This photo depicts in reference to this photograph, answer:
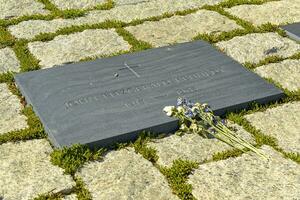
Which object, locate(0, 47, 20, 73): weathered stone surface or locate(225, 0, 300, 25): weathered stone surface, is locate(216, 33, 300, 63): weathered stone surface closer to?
locate(225, 0, 300, 25): weathered stone surface

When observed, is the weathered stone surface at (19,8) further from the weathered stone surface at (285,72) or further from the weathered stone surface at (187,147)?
the weathered stone surface at (187,147)

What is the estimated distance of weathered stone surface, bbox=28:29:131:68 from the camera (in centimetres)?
434

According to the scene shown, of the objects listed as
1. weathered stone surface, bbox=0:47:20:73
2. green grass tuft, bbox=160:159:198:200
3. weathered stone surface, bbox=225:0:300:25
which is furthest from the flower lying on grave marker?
weathered stone surface, bbox=225:0:300:25

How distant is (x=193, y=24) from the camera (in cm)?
495

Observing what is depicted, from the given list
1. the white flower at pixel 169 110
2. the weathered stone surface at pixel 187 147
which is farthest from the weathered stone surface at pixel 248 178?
the white flower at pixel 169 110

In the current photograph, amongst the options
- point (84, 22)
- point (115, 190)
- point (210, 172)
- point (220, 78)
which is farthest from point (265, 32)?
point (115, 190)

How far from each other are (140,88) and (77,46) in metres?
1.08

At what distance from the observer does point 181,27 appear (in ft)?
16.1

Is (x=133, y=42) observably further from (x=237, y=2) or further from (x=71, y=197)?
(x=71, y=197)

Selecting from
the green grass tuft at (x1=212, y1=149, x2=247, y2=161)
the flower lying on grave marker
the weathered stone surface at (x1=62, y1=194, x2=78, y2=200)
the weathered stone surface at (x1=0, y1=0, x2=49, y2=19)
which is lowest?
the weathered stone surface at (x1=0, y1=0, x2=49, y2=19)

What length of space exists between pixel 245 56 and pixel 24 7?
226cm

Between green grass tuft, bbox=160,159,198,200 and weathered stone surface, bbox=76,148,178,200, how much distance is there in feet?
0.11

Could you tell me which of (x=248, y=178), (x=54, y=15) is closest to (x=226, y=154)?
(x=248, y=178)

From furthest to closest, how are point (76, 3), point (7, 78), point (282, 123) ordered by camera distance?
point (76, 3) < point (7, 78) < point (282, 123)
